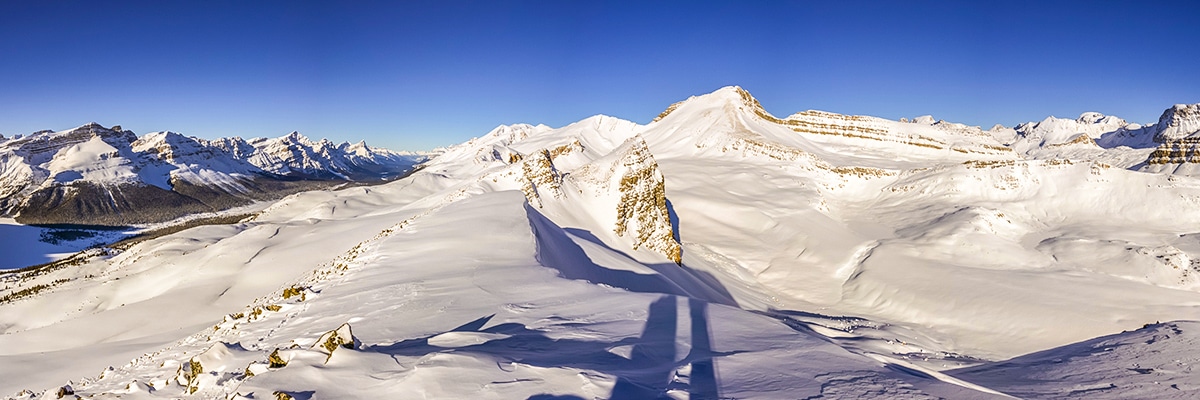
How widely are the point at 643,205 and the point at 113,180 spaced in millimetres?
158227

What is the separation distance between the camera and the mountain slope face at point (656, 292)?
6992 millimetres

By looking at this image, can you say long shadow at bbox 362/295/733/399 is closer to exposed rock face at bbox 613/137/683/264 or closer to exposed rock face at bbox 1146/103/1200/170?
exposed rock face at bbox 613/137/683/264

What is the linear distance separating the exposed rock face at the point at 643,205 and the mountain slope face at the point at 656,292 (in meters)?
0.14

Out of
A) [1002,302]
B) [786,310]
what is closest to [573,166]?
[786,310]

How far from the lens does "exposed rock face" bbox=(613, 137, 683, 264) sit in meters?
29.0

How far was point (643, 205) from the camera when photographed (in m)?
30.4

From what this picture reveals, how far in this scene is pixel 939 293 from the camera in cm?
2595

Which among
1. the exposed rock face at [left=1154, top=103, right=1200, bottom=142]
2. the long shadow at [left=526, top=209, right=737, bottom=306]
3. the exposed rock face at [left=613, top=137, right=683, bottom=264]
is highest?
the exposed rock face at [left=1154, top=103, right=1200, bottom=142]

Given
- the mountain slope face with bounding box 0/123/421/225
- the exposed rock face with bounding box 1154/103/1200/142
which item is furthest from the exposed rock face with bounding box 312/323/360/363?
the exposed rock face with bounding box 1154/103/1200/142

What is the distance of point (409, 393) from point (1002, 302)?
1125 inches

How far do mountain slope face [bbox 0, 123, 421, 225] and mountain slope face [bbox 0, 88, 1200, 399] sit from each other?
9302cm

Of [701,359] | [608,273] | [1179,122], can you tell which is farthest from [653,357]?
[1179,122]

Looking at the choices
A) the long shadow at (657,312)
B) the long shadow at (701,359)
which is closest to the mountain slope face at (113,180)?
the long shadow at (657,312)

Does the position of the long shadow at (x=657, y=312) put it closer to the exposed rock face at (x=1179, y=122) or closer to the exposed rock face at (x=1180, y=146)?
the exposed rock face at (x=1180, y=146)
